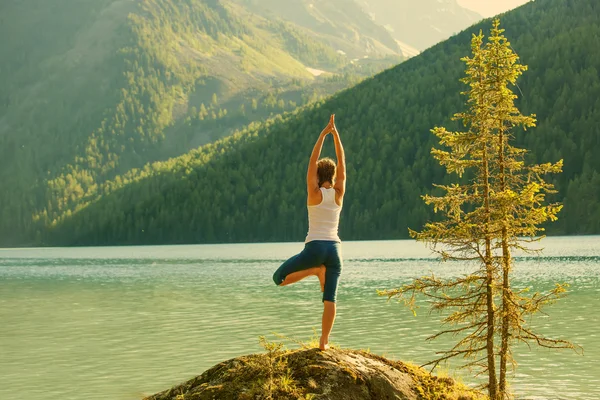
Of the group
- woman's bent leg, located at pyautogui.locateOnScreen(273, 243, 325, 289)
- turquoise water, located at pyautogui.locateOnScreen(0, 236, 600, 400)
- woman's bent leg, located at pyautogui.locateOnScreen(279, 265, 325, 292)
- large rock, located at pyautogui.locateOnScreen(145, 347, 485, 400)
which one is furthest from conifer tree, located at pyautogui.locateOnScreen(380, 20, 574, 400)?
woman's bent leg, located at pyautogui.locateOnScreen(273, 243, 325, 289)

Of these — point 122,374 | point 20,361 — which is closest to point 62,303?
point 20,361

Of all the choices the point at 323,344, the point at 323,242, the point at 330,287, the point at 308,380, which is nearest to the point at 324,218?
the point at 323,242

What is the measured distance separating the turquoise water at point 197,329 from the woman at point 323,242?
3.92 metres

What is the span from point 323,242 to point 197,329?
3481 centimetres

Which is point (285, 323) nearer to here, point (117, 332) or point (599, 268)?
point (117, 332)

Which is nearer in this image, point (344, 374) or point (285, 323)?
point (344, 374)

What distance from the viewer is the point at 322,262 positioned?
1334cm

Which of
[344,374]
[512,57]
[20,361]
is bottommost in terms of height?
[20,361]

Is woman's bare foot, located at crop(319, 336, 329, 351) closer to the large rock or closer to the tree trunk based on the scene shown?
the large rock

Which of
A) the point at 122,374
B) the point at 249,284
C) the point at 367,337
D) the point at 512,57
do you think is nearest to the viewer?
the point at 512,57

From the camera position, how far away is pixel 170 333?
1804 inches

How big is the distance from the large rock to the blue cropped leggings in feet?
3.54

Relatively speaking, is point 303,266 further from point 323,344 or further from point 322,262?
point 323,344

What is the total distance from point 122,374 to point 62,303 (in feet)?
123
